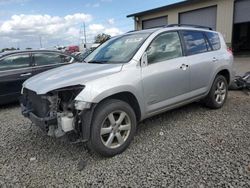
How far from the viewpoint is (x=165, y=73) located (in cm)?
395

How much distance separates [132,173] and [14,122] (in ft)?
10.7

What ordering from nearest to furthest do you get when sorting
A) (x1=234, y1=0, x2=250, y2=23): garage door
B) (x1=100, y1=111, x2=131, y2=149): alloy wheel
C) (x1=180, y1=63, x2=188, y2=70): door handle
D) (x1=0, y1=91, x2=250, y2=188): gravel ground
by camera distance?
(x1=0, y1=91, x2=250, y2=188): gravel ground < (x1=100, y1=111, x2=131, y2=149): alloy wheel < (x1=180, y1=63, x2=188, y2=70): door handle < (x1=234, y1=0, x2=250, y2=23): garage door

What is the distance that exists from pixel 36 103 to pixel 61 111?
0.50 m

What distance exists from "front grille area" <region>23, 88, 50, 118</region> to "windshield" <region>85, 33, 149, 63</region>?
1.21 m

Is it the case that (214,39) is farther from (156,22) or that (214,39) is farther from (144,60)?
(156,22)

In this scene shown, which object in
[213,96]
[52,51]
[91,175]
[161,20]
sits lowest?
[91,175]

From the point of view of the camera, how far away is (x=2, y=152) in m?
3.77

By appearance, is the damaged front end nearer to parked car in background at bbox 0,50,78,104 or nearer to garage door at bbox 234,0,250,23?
parked car in background at bbox 0,50,78,104

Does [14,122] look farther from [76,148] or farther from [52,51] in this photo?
[52,51]

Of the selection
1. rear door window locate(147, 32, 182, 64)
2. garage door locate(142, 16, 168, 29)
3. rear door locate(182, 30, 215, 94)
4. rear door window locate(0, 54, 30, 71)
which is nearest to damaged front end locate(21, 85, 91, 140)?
rear door window locate(147, 32, 182, 64)

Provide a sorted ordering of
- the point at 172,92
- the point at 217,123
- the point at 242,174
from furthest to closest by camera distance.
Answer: the point at 217,123, the point at 172,92, the point at 242,174

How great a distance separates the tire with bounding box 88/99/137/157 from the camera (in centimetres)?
318

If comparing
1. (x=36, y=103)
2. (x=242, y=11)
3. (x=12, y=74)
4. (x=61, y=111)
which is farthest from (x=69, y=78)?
(x=242, y=11)

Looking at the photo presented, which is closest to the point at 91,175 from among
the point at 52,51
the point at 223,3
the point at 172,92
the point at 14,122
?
the point at 172,92
